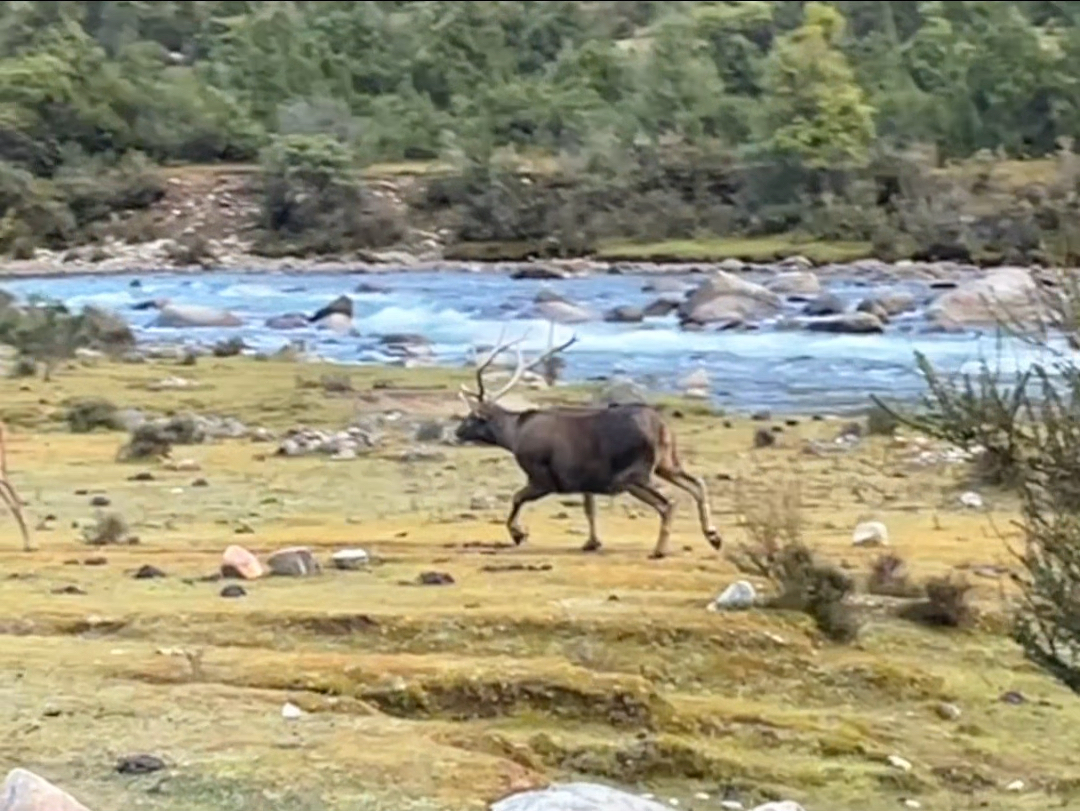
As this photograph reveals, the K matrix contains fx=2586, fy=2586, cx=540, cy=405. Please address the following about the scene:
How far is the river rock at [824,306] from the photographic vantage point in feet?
174

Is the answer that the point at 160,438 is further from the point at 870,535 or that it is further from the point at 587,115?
the point at 587,115

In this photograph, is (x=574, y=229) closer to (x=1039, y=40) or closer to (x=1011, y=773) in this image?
(x=1039, y=40)

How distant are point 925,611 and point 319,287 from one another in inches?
1971

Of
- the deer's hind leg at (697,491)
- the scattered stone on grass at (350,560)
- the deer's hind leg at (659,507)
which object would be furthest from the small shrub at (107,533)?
the deer's hind leg at (697,491)

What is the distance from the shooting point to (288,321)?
175 ft

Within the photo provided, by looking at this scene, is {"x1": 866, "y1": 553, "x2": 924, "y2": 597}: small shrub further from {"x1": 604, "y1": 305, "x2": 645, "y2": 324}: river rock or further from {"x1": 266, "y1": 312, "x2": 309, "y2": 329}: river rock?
{"x1": 266, "y1": 312, "x2": 309, "y2": 329}: river rock

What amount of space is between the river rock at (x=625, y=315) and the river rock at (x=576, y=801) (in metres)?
43.0

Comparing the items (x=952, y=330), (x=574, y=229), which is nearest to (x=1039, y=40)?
(x=574, y=229)

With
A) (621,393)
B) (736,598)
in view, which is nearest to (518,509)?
(736,598)

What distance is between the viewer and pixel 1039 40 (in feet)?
276

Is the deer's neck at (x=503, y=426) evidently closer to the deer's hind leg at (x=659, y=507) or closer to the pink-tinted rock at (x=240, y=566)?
the deer's hind leg at (x=659, y=507)

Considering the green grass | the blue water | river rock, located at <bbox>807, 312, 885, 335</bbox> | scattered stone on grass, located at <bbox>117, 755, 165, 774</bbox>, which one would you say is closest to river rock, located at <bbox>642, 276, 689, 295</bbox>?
the blue water

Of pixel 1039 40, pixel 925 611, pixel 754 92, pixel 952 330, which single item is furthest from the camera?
pixel 754 92

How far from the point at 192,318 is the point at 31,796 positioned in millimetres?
43830
